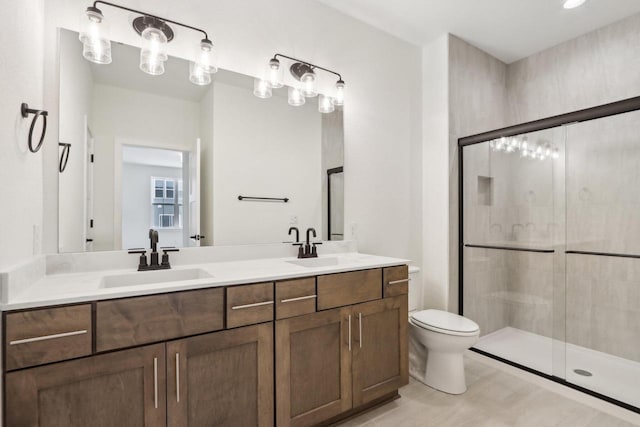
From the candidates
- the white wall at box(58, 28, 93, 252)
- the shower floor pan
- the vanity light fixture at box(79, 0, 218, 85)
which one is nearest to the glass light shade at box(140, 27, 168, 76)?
the vanity light fixture at box(79, 0, 218, 85)

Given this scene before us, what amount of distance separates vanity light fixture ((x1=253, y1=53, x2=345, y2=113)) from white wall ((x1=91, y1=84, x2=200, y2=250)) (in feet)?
2.12

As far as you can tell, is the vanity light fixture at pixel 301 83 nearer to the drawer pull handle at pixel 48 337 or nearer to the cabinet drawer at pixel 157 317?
the cabinet drawer at pixel 157 317

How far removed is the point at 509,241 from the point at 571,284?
530 millimetres

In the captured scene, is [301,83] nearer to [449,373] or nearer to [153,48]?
[153,48]

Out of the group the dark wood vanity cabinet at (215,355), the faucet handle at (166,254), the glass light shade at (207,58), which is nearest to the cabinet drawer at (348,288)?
the dark wood vanity cabinet at (215,355)

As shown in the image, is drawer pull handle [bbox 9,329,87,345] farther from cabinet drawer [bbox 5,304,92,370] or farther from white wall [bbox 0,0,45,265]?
white wall [bbox 0,0,45,265]

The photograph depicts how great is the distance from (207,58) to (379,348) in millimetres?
1984

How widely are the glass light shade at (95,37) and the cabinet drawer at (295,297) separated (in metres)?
1.46

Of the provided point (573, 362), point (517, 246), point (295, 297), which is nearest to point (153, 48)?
point (295, 297)

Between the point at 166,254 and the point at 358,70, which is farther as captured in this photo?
the point at 358,70

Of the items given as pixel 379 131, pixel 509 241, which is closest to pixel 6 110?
pixel 379 131

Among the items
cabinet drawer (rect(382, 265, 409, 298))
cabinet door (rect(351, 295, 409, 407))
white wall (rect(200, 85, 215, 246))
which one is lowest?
cabinet door (rect(351, 295, 409, 407))

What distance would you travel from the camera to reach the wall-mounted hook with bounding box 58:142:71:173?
156 cm

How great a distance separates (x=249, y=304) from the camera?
144 centimetres
